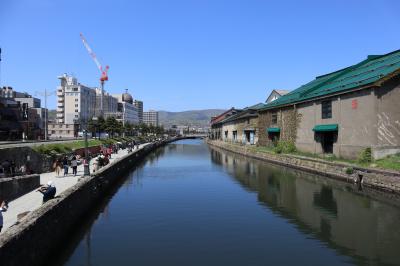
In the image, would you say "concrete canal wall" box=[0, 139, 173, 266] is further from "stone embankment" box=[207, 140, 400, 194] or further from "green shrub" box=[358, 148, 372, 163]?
"green shrub" box=[358, 148, 372, 163]

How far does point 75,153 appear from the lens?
145 feet

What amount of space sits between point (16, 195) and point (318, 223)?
18.0 m

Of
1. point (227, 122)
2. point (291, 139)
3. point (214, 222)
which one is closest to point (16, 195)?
point (214, 222)

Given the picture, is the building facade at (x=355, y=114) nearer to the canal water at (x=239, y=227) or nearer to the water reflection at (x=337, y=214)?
the water reflection at (x=337, y=214)

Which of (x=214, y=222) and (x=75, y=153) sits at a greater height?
(x=75, y=153)

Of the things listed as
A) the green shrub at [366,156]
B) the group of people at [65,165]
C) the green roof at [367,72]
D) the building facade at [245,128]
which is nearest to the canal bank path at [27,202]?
the group of people at [65,165]

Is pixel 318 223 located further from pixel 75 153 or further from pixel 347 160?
pixel 75 153

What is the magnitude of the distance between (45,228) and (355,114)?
117 ft

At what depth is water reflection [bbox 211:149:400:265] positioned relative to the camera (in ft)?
57.7

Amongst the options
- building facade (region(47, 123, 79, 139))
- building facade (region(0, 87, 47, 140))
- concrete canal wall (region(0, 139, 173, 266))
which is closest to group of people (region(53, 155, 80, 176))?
concrete canal wall (region(0, 139, 173, 266))

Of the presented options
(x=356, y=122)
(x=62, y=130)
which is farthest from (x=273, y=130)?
(x=62, y=130)

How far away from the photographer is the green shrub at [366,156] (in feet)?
123

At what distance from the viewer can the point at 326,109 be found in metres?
49.5

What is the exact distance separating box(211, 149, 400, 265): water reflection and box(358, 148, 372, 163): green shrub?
3.40 m
